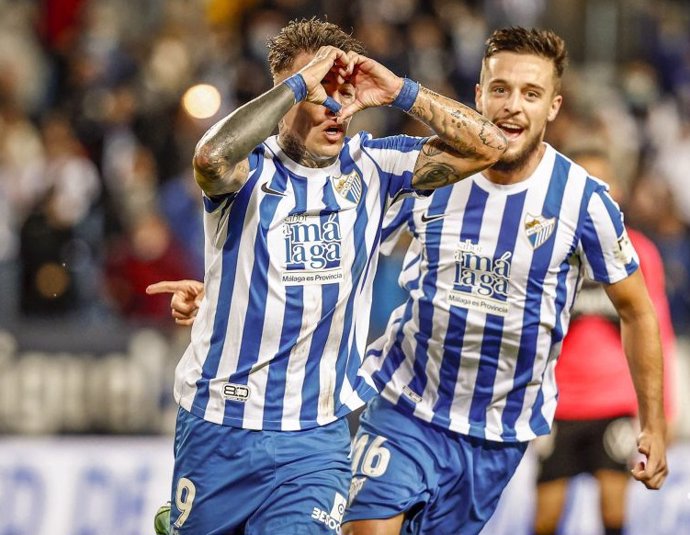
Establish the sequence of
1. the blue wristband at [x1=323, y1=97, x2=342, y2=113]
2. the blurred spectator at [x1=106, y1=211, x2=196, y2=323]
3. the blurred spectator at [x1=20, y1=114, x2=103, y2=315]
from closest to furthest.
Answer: the blue wristband at [x1=323, y1=97, x2=342, y2=113] < the blurred spectator at [x1=106, y1=211, x2=196, y2=323] < the blurred spectator at [x1=20, y1=114, x2=103, y2=315]

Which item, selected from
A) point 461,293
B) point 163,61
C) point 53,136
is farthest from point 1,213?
point 461,293

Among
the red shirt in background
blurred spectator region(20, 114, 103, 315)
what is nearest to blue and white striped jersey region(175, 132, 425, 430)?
the red shirt in background

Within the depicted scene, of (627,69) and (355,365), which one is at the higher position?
(627,69)

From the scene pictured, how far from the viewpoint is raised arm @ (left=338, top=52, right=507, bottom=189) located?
14.7ft

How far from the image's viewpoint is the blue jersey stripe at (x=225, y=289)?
446 centimetres

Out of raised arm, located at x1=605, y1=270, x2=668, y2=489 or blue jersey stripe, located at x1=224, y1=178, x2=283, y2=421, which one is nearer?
blue jersey stripe, located at x1=224, y1=178, x2=283, y2=421

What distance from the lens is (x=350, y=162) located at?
4.70 meters

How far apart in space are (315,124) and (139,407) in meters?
4.93

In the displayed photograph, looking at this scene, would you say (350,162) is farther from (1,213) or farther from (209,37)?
(209,37)

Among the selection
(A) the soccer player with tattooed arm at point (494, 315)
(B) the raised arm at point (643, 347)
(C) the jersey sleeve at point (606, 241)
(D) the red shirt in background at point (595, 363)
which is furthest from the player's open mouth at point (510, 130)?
(D) the red shirt in background at point (595, 363)

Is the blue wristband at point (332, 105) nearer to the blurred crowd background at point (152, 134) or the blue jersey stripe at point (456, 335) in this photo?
the blue jersey stripe at point (456, 335)

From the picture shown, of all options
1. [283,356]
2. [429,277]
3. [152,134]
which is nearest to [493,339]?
[429,277]

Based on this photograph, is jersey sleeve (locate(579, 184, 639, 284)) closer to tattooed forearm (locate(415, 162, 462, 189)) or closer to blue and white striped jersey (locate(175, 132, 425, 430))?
tattooed forearm (locate(415, 162, 462, 189))

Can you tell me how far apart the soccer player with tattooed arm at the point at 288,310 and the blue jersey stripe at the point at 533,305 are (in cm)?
68
